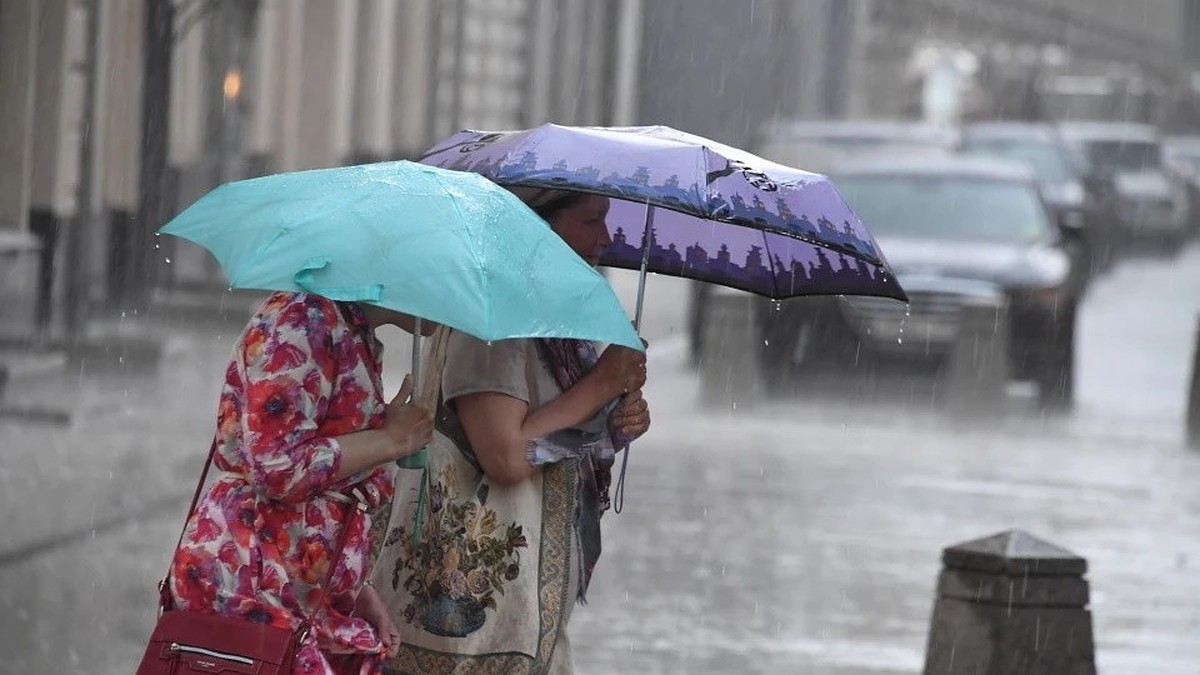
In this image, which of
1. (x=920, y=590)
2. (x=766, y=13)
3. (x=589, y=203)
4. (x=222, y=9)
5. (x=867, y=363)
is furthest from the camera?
(x=766, y=13)

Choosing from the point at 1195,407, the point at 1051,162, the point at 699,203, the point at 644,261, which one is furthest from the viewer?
the point at 1051,162

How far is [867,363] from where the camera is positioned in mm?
16828

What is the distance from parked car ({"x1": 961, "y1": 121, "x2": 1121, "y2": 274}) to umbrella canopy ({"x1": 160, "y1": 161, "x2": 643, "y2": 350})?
972 inches

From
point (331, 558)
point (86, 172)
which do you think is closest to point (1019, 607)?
point (331, 558)

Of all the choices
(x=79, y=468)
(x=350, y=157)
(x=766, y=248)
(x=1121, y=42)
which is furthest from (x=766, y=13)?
(x=1121, y=42)

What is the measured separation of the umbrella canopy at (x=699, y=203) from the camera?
14.7ft

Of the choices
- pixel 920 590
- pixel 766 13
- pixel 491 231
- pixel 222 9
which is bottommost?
pixel 920 590

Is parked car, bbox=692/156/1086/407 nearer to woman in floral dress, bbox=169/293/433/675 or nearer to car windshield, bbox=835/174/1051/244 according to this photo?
car windshield, bbox=835/174/1051/244

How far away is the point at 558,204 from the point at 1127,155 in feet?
128

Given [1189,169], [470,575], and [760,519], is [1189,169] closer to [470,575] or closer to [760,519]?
[760,519]

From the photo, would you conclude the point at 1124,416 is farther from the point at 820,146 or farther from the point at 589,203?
the point at 589,203

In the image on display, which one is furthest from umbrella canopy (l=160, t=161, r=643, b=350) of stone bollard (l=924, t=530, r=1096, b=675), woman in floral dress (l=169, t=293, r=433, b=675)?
stone bollard (l=924, t=530, r=1096, b=675)

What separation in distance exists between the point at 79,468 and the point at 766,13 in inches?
1348

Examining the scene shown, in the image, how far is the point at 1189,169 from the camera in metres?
48.3
